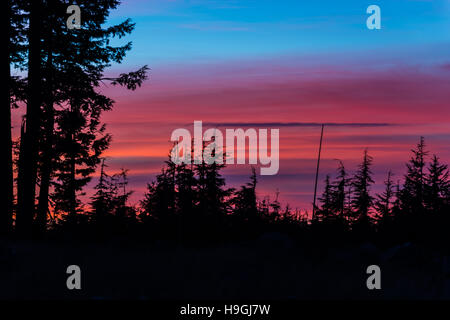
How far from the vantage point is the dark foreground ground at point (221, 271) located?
9.40m

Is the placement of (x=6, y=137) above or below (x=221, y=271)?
above

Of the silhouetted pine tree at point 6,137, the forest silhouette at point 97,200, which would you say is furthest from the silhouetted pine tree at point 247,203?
the silhouetted pine tree at point 6,137

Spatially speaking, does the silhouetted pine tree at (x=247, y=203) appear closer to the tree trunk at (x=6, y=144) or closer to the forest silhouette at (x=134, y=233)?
the forest silhouette at (x=134, y=233)

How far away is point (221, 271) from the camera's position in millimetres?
10883

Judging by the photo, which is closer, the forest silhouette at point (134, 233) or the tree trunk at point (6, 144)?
the forest silhouette at point (134, 233)

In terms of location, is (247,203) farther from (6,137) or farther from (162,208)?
(6,137)

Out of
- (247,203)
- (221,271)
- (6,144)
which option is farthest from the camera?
(247,203)

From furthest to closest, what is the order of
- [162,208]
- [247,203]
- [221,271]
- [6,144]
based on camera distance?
[247,203], [162,208], [6,144], [221,271]

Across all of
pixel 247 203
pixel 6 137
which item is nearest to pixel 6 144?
pixel 6 137

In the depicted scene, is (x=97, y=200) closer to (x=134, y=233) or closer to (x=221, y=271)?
(x=134, y=233)

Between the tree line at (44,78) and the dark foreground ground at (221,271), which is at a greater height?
the tree line at (44,78)

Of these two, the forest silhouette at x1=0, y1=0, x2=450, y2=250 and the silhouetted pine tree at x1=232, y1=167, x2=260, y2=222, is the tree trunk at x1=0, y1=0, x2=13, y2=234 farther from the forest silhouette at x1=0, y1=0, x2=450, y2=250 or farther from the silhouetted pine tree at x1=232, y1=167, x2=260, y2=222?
the silhouetted pine tree at x1=232, y1=167, x2=260, y2=222

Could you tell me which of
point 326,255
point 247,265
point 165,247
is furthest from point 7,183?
point 326,255

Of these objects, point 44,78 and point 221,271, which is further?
point 44,78
